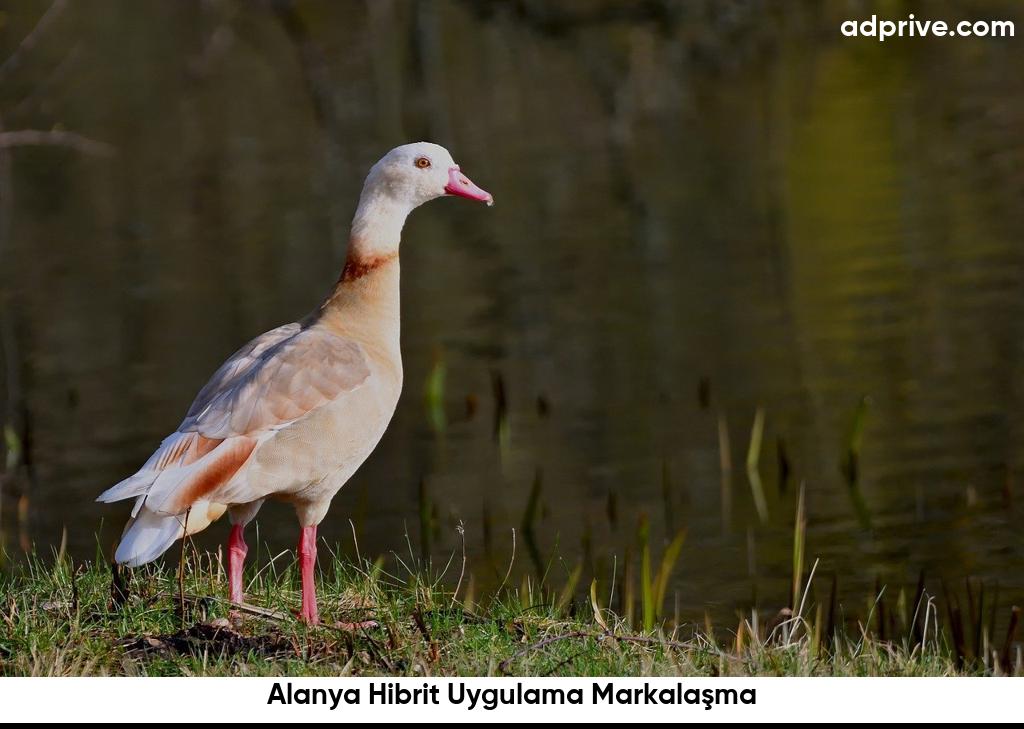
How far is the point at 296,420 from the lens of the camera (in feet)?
20.0

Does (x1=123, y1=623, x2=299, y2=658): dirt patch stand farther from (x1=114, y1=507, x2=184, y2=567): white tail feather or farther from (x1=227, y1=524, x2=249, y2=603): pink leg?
(x1=227, y1=524, x2=249, y2=603): pink leg

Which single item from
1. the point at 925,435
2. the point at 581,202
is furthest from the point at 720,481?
the point at 581,202

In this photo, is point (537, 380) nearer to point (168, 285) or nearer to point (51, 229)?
point (168, 285)

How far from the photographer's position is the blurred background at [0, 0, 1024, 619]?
10.9m

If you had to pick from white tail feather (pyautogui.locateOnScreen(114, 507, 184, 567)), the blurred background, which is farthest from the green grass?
the blurred background

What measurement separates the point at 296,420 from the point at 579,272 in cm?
1220

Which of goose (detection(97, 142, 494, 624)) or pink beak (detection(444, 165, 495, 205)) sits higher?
pink beak (detection(444, 165, 495, 205))

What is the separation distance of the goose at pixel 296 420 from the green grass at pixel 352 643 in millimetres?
215

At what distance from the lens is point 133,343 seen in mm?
16641

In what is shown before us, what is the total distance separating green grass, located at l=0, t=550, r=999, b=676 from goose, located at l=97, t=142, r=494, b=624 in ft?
0.71

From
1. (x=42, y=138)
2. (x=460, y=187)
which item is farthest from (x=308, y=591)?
(x=42, y=138)

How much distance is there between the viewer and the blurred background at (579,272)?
35.9ft

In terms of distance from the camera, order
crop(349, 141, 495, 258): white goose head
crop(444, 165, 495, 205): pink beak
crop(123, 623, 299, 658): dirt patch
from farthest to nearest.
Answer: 1. crop(444, 165, 495, 205): pink beak
2. crop(349, 141, 495, 258): white goose head
3. crop(123, 623, 299, 658): dirt patch

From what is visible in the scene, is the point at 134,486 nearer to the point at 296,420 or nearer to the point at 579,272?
the point at 296,420
